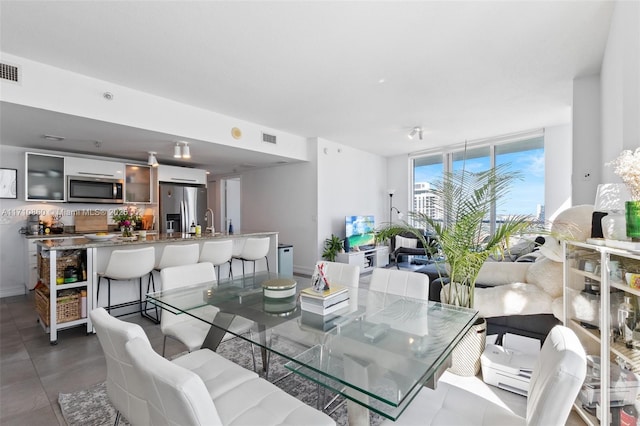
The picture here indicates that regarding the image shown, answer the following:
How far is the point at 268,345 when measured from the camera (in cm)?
144

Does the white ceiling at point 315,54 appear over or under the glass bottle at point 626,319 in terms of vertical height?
over

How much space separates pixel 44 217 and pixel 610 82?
24.7 ft

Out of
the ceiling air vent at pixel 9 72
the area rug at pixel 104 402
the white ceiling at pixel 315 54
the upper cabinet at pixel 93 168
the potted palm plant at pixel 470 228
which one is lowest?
the area rug at pixel 104 402

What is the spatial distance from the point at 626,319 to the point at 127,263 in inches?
152

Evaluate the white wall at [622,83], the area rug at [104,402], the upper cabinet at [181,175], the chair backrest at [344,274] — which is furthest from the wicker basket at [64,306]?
the white wall at [622,83]

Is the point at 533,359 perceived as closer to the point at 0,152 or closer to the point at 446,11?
the point at 446,11

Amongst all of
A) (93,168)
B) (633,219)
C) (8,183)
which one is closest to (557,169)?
(633,219)

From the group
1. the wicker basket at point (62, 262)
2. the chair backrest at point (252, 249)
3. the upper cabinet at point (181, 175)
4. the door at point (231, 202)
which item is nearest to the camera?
the wicker basket at point (62, 262)

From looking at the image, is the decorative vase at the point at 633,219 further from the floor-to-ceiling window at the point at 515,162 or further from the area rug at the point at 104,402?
the floor-to-ceiling window at the point at 515,162

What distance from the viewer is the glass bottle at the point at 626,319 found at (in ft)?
4.80

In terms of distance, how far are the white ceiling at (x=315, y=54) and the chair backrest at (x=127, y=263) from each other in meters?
1.54

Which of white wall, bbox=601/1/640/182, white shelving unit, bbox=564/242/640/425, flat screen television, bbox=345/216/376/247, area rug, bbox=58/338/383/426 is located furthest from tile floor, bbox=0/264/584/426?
flat screen television, bbox=345/216/376/247

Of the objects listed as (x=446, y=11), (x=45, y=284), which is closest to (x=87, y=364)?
(x=45, y=284)

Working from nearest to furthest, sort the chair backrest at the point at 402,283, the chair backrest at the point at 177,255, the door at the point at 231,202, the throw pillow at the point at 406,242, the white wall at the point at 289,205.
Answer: the chair backrest at the point at 402,283 < the chair backrest at the point at 177,255 < the white wall at the point at 289,205 < the throw pillow at the point at 406,242 < the door at the point at 231,202
